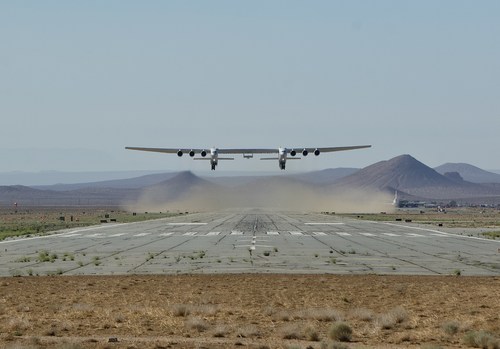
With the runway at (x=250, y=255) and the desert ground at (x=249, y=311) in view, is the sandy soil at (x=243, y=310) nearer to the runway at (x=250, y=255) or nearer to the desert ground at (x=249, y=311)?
the desert ground at (x=249, y=311)

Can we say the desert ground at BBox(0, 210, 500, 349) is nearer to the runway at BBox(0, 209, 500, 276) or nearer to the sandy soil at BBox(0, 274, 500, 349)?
the sandy soil at BBox(0, 274, 500, 349)

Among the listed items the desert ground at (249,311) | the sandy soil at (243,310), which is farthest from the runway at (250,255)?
the sandy soil at (243,310)

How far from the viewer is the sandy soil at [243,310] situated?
19875 millimetres

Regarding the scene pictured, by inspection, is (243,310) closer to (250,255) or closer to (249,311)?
(249,311)

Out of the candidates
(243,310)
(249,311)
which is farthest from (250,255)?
(249,311)

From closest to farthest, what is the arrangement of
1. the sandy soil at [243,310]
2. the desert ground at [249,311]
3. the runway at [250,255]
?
the desert ground at [249,311] < the sandy soil at [243,310] < the runway at [250,255]

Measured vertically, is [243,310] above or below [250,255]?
below

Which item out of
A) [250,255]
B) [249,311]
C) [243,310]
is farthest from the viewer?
[250,255]

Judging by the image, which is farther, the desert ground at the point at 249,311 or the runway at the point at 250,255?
the runway at the point at 250,255

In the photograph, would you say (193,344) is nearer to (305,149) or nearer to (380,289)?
(380,289)

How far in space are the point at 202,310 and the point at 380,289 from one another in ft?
27.4

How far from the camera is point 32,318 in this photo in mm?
23281

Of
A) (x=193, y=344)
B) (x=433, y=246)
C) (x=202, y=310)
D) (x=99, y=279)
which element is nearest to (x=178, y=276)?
(x=99, y=279)

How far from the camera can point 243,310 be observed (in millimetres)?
25109
